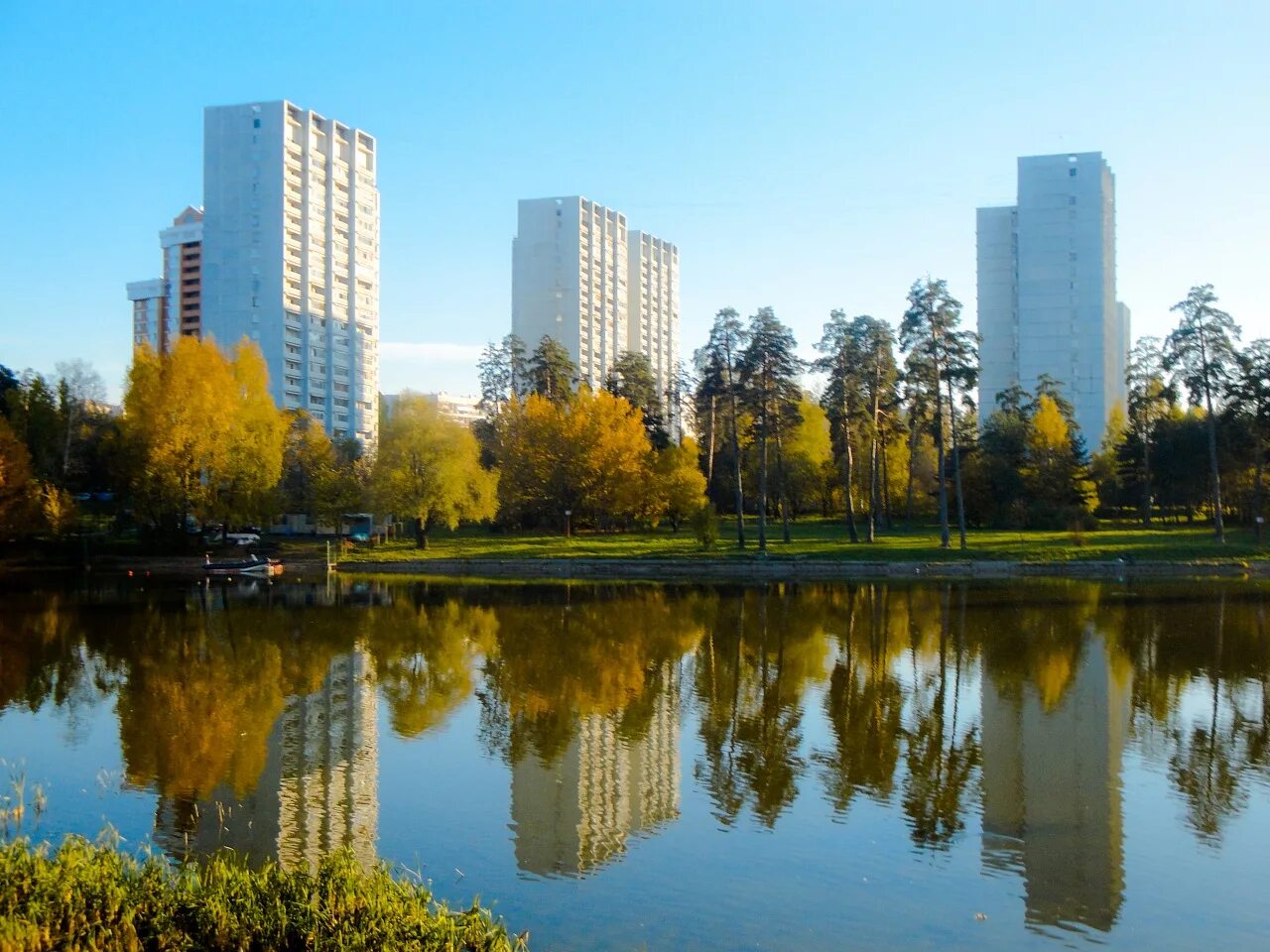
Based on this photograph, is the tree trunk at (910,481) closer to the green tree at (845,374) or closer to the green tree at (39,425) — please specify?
the green tree at (845,374)

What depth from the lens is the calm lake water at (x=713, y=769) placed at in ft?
31.2

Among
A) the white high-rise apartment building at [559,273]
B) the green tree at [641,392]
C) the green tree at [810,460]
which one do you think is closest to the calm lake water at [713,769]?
the green tree at [810,460]

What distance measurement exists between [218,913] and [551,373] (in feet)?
236

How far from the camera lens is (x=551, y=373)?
258ft

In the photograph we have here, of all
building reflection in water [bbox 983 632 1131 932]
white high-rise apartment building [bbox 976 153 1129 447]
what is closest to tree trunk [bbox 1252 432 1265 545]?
white high-rise apartment building [bbox 976 153 1129 447]

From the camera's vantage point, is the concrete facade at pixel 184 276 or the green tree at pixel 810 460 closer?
the green tree at pixel 810 460

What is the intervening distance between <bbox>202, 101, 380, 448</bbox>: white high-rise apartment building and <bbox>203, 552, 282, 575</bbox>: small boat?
33861mm

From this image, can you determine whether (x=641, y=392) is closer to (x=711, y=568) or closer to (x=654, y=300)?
(x=711, y=568)

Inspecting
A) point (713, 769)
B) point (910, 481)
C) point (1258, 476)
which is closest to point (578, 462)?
point (910, 481)

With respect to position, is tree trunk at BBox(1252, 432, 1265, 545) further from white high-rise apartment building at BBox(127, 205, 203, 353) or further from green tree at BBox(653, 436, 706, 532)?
white high-rise apartment building at BBox(127, 205, 203, 353)

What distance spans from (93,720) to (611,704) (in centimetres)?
822

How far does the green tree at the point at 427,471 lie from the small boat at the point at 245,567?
7.14 metres

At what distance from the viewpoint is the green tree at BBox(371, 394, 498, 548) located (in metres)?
55.7

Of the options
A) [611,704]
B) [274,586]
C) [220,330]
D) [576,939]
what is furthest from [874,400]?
[220,330]
